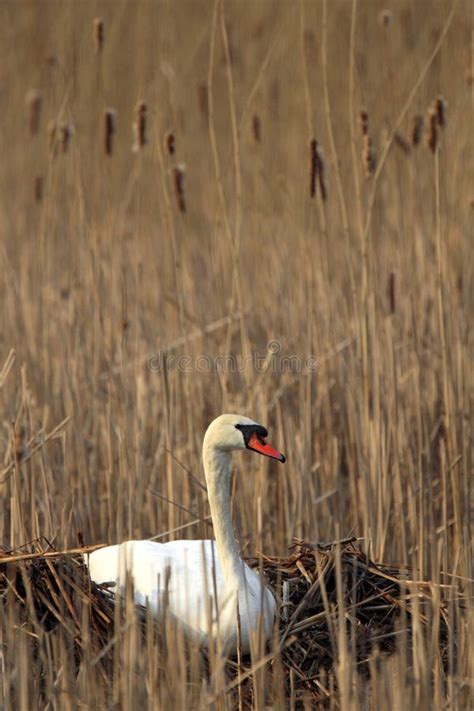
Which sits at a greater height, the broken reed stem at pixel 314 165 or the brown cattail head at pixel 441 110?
the brown cattail head at pixel 441 110

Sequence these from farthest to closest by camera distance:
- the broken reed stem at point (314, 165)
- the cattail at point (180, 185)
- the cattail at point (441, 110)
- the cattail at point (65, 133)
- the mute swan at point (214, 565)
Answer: the cattail at point (65, 133), the cattail at point (180, 185), the cattail at point (441, 110), the broken reed stem at point (314, 165), the mute swan at point (214, 565)

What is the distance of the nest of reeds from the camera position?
2.86 metres

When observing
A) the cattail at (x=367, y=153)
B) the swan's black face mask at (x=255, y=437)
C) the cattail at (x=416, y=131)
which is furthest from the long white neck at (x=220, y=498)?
the cattail at (x=416, y=131)

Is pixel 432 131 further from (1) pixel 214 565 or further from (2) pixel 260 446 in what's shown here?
(1) pixel 214 565

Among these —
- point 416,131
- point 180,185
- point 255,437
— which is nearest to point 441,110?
point 416,131

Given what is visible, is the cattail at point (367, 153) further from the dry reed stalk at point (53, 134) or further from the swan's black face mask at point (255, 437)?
the dry reed stalk at point (53, 134)

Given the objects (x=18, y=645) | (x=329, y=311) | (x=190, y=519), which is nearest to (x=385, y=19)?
(x=329, y=311)

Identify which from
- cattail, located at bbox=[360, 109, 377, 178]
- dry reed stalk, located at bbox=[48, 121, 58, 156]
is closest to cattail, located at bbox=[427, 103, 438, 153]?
cattail, located at bbox=[360, 109, 377, 178]

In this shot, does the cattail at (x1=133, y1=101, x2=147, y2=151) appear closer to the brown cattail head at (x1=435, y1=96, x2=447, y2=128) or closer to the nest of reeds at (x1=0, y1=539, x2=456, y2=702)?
the brown cattail head at (x1=435, y1=96, x2=447, y2=128)

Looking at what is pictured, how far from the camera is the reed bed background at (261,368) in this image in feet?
9.09

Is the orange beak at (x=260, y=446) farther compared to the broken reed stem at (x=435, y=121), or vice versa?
the broken reed stem at (x=435, y=121)

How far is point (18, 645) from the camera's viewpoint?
2619 mm

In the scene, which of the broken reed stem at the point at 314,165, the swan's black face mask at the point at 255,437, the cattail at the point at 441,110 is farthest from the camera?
the cattail at the point at 441,110

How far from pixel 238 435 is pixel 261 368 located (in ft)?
5.55
